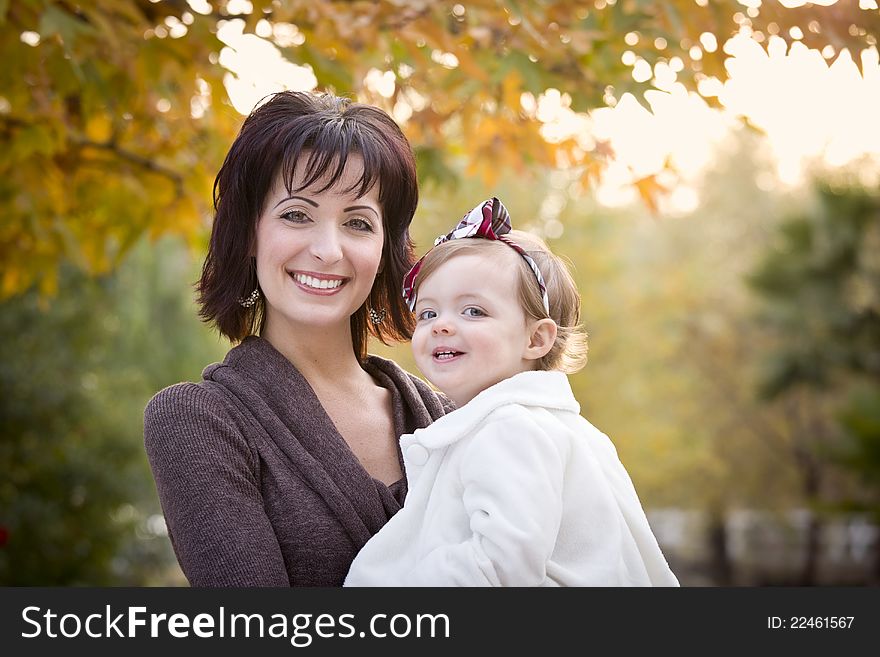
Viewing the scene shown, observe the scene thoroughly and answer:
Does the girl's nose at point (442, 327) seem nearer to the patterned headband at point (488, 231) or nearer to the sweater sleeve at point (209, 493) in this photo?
the patterned headband at point (488, 231)

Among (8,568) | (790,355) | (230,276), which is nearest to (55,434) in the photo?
(8,568)

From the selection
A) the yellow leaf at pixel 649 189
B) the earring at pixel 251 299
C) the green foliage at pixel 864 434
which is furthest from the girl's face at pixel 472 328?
the green foliage at pixel 864 434

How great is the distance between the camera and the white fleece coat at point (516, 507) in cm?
200

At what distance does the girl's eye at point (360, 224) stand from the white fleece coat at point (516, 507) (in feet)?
1.71

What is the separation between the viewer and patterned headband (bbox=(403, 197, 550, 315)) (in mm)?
2352

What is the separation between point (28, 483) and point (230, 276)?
854 cm

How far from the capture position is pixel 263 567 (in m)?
2.20

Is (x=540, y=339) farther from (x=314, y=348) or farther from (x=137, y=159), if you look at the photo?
(x=137, y=159)

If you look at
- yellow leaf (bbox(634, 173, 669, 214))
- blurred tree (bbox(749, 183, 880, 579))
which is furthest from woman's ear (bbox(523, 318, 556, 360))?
blurred tree (bbox(749, 183, 880, 579))

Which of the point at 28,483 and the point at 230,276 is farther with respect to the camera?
the point at 28,483

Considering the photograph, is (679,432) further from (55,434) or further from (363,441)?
(363,441)

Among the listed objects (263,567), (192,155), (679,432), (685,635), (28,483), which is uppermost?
(679,432)

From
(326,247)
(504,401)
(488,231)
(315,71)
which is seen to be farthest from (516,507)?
(315,71)

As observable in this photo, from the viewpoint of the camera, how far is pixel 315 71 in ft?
12.0
